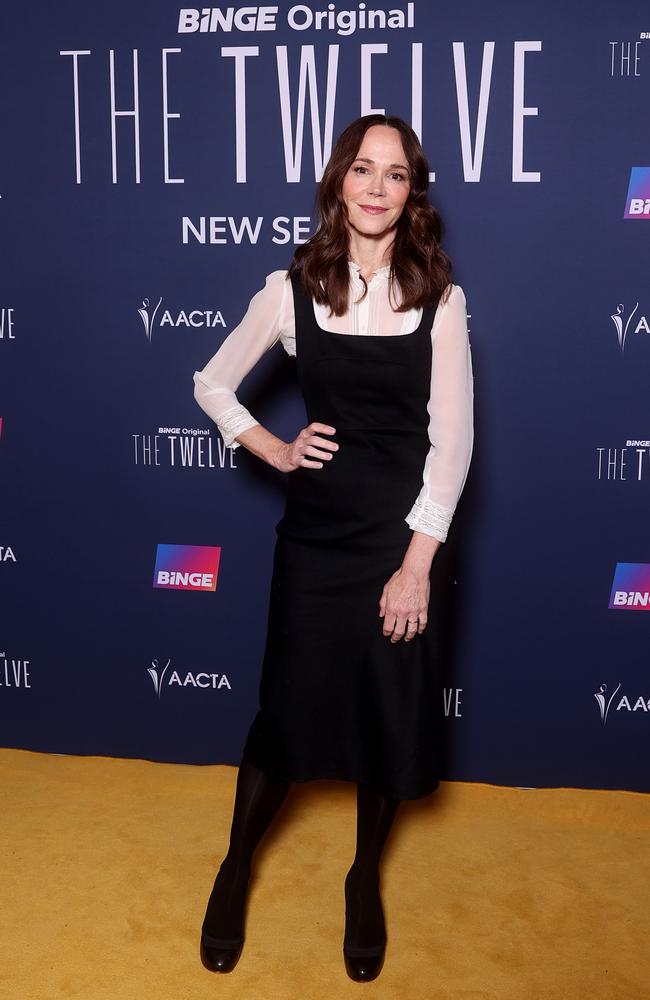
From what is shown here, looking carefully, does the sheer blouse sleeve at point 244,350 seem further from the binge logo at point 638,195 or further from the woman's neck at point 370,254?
the binge logo at point 638,195

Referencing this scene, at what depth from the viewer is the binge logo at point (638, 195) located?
8.09 feet

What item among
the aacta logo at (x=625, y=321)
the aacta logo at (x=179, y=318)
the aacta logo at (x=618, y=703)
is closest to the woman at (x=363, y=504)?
the aacta logo at (x=179, y=318)

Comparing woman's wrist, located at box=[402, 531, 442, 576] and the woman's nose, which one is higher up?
the woman's nose

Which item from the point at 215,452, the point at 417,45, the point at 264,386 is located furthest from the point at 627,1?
the point at 215,452

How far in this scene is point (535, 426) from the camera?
8.59 feet

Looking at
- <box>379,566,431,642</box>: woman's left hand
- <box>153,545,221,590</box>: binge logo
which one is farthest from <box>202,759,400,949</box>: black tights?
<box>153,545,221,590</box>: binge logo

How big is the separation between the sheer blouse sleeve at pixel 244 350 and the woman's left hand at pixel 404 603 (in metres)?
0.50

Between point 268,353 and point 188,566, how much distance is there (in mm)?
640

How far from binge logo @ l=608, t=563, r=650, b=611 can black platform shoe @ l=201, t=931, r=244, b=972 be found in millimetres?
1310

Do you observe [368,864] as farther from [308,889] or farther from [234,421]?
[234,421]

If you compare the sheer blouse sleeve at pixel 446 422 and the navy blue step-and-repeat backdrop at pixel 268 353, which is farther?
the navy blue step-and-repeat backdrop at pixel 268 353

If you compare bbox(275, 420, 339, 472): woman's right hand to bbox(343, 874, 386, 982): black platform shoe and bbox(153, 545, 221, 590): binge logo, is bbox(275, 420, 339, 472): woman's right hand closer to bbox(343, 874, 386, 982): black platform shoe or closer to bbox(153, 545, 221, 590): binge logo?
bbox(153, 545, 221, 590): binge logo

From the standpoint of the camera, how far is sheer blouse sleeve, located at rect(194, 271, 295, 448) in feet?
6.91

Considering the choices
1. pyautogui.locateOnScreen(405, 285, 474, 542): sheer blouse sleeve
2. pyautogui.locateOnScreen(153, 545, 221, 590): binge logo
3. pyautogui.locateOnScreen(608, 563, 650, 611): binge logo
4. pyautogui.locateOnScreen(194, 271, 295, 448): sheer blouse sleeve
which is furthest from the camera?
pyautogui.locateOnScreen(153, 545, 221, 590): binge logo
